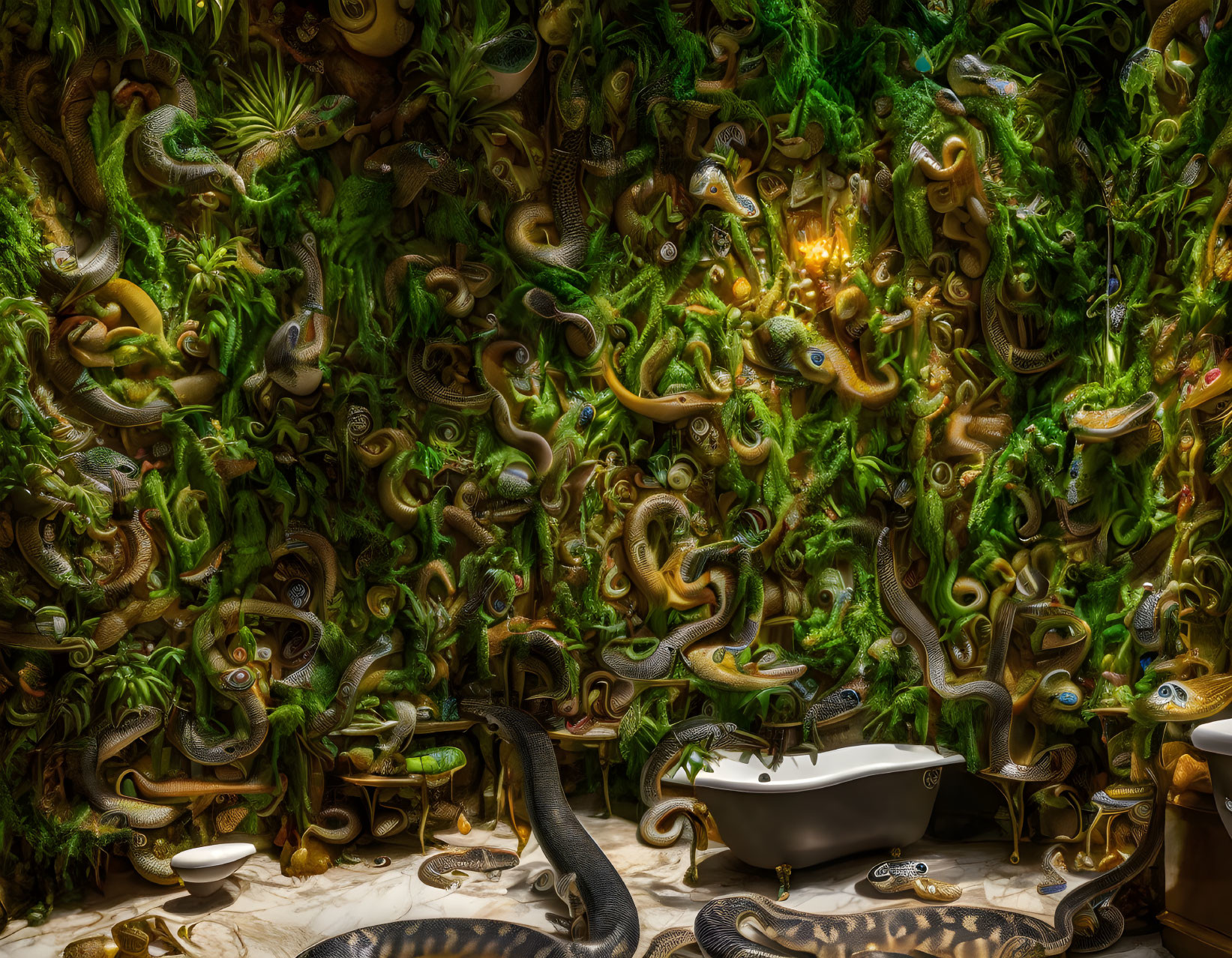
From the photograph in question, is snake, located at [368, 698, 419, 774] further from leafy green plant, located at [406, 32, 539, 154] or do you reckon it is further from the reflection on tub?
leafy green plant, located at [406, 32, 539, 154]

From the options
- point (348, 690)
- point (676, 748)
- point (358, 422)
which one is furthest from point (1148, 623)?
point (358, 422)

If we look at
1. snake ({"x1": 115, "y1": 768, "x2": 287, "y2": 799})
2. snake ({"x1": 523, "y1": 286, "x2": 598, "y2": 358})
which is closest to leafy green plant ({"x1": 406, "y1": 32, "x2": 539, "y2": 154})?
snake ({"x1": 523, "y1": 286, "x2": 598, "y2": 358})

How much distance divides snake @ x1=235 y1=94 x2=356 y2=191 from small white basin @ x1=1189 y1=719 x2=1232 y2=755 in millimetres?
4143

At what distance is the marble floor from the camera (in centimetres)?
354

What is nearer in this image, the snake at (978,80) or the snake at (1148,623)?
the snake at (1148,623)

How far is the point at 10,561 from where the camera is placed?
12.1 ft

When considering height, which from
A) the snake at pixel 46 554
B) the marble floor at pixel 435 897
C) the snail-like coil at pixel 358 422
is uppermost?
the snail-like coil at pixel 358 422

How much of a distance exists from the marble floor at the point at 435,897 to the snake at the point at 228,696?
0.52m

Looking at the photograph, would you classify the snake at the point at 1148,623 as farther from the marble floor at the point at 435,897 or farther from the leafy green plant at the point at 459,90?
the leafy green plant at the point at 459,90

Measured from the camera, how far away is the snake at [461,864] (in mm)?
3953

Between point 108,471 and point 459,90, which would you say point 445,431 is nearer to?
point 108,471

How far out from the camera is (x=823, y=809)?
3863 mm

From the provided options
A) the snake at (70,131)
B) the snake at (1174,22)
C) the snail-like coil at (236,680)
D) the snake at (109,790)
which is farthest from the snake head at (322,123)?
the snake at (1174,22)

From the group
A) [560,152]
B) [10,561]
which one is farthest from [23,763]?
[560,152]
